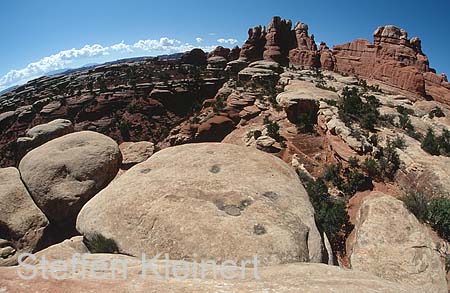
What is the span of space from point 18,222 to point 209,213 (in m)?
11.2

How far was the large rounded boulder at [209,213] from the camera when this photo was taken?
25.6 feet

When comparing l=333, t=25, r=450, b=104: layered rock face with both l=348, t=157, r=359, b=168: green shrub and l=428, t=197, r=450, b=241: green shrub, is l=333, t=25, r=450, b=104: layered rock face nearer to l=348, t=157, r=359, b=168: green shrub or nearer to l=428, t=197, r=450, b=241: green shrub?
l=348, t=157, r=359, b=168: green shrub

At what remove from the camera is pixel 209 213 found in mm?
8820

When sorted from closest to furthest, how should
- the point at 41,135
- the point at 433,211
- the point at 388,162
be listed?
the point at 433,211, the point at 388,162, the point at 41,135

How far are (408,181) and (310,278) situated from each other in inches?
512

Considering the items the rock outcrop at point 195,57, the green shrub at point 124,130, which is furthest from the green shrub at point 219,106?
the rock outcrop at point 195,57

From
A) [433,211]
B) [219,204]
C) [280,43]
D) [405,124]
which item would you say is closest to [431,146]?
[405,124]

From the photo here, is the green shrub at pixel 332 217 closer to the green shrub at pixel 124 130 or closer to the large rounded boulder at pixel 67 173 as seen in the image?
the large rounded boulder at pixel 67 173

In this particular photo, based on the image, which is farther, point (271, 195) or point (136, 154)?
point (136, 154)

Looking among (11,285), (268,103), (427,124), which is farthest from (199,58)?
(11,285)

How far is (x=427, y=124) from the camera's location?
24.2 meters

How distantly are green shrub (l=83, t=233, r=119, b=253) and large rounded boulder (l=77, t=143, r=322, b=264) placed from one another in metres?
0.12

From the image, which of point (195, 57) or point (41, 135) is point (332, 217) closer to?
point (41, 135)

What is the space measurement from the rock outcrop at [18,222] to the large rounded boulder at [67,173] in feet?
1.43
